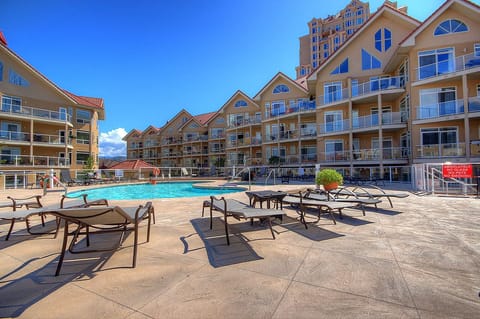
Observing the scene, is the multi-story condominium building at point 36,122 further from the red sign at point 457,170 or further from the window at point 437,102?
the window at point 437,102

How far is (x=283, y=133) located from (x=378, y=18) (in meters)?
13.7

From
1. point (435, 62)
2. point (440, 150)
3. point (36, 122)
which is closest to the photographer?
point (440, 150)

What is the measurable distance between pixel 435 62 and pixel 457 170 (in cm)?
1179

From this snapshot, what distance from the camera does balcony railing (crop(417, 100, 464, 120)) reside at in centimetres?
1543

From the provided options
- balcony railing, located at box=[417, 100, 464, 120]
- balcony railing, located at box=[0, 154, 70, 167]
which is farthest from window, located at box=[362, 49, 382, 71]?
balcony railing, located at box=[0, 154, 70, 167]

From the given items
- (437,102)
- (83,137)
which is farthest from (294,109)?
(83,137)

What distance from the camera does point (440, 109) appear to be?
52.7 feet

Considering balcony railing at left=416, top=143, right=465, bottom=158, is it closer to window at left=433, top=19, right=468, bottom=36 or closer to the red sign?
the red sign

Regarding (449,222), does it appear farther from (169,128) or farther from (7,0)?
(169,128)

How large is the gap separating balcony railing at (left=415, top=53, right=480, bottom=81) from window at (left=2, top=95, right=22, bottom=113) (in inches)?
1378

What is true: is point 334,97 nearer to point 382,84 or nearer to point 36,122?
point 382,84

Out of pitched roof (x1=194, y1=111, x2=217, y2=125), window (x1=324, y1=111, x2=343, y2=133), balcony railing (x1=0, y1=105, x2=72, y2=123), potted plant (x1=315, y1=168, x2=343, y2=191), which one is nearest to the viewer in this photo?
potted plant (x1=315, y1=168, x2=343, y2=191)

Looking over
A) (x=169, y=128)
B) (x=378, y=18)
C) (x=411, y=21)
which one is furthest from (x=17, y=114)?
(x=411, y=21)

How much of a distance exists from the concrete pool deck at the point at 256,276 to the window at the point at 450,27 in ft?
64.0
